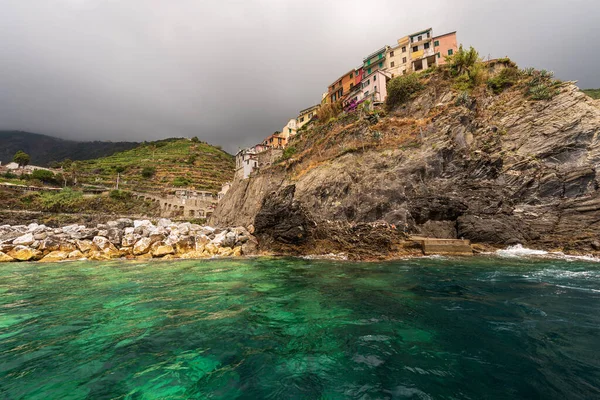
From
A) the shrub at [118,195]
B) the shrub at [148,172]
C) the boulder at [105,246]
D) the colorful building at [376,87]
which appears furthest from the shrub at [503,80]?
the shrub at [148,172]

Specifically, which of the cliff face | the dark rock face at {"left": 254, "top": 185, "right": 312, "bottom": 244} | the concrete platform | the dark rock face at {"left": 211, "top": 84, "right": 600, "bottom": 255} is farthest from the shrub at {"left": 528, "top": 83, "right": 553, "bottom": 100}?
the dark rock face at {"left": 254, "top": 185, "right": 312, "bottom": 244}

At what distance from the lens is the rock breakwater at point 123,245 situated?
20547 millimetres

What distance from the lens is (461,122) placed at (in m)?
26.1

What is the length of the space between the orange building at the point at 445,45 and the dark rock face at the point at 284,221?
39.0 metres

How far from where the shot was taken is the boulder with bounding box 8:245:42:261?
19.8m

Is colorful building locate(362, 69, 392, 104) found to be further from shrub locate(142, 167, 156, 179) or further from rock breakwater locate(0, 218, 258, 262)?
shrub locate(142, 167, 156, 179)

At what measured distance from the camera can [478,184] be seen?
75.2 ft

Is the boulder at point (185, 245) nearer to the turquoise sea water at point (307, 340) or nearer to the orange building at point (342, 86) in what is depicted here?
the turquoise sea water at point (307, 340)

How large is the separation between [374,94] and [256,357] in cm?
4546

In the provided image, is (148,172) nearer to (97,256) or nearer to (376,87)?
(97,256)

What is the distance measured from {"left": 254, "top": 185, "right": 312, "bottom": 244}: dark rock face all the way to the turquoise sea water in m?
11.7

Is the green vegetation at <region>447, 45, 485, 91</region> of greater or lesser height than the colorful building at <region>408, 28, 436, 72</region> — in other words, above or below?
below

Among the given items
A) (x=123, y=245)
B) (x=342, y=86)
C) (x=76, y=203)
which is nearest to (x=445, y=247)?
(x=123, y=245)

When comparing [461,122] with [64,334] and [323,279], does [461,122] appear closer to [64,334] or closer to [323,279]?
[323,279]
